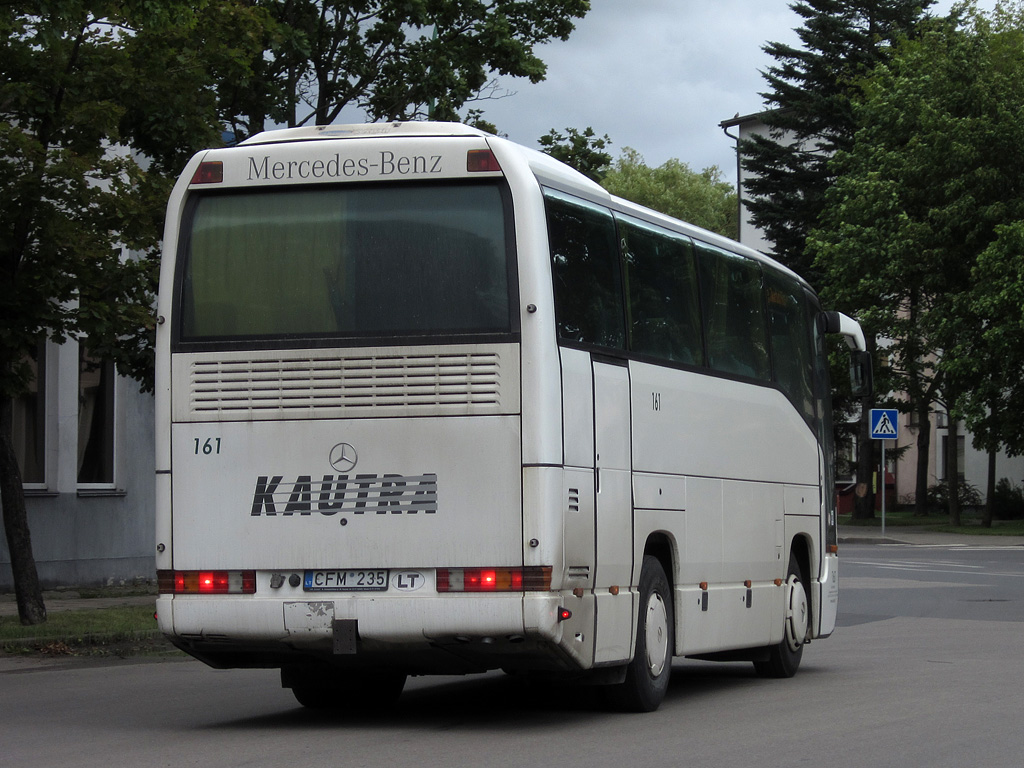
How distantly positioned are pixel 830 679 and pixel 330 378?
19.1 feet

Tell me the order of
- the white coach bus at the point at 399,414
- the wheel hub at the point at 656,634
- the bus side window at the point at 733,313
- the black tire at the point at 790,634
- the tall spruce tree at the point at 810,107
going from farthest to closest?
1. the tall spruce tree at the point at 810,107
2. the black tire at the point at 790,634
3. the bus side window at the point at 733,313
4. the wheel hub at the point at 656,634
5. the white coach bus at the point at 399,414

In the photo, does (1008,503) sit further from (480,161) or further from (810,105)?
(480,161)

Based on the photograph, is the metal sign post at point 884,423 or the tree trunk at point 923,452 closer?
the metal sign post at point 884,423

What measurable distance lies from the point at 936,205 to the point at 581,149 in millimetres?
26099

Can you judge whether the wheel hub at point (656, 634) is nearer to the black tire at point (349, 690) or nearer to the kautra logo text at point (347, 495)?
the black tire at point (349, 690)

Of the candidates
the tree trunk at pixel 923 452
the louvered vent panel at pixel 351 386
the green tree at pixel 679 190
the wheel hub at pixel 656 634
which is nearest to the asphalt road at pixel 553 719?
the wheel hub at pixel 656 634

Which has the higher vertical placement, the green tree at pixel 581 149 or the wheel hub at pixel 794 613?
the green tree at pixel 581 149

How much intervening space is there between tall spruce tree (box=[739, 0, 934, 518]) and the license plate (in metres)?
49.1

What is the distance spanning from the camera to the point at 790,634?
1416 centimetres

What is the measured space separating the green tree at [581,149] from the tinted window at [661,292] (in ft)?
50.6

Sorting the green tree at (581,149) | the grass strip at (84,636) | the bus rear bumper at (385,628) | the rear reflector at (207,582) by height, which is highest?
the green tree at (581,149)

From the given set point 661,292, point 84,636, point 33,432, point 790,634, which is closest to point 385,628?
point 661,292

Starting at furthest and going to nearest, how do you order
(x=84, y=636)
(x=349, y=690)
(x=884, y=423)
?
1. (x=884, y=423)
2. (x=84, y=636)
3. (x=349, y=690)

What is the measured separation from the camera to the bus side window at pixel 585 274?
32.7 ft
